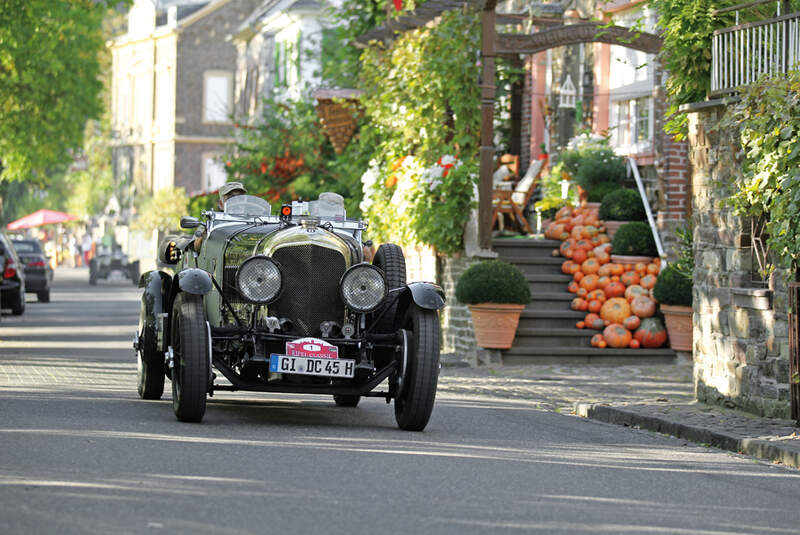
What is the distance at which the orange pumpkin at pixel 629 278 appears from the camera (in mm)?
18734

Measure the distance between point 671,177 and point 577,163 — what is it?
1.97 metres

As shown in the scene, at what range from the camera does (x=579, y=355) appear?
1773cm

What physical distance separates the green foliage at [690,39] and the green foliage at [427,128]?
18.4 feet

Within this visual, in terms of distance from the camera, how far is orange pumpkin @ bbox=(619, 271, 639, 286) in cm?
1873

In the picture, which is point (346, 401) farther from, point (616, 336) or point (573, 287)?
point (573, 287)

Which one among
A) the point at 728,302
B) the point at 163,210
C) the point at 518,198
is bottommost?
the point at 728,302

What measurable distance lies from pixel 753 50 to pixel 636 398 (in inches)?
135

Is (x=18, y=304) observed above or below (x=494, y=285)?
below

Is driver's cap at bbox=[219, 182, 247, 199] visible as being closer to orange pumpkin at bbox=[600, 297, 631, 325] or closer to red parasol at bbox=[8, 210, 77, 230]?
orange pumpkin at bbox=[600, 297, 631, 325]

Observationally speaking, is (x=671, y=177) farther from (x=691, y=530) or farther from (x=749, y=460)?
(x=691, y=530)

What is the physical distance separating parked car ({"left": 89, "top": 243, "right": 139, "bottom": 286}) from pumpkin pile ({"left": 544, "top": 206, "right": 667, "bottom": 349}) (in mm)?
32551

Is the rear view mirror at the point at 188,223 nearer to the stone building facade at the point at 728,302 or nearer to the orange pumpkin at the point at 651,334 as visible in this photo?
the stone building facade at the point at 728,302

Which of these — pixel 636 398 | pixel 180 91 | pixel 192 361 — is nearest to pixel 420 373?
pixel 192 361

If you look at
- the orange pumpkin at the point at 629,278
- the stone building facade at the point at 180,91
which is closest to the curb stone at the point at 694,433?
the orange pumpkin at the point at 629,278
